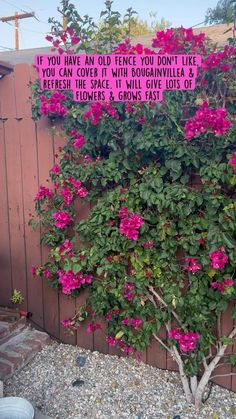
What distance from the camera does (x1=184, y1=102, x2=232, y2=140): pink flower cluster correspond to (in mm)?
1667

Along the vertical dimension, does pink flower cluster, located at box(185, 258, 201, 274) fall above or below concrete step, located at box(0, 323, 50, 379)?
above

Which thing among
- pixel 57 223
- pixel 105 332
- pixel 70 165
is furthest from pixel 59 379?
pixel 70 165

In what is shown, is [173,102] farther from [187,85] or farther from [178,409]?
[178,409]

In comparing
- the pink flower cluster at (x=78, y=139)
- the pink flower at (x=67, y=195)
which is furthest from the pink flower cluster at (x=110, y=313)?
the pink flower cluster at (x=78, y=139)

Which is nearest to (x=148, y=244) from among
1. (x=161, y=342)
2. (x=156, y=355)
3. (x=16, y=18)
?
(x=161, y=342)

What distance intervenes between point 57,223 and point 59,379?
100cm

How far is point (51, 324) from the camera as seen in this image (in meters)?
2.68

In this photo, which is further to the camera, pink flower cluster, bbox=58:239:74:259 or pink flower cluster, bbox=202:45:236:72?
pink flower cluster, bbox=58:239:74:259

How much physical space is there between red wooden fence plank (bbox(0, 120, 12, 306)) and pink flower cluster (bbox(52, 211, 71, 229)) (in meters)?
0.65

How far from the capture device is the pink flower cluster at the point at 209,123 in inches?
65.6

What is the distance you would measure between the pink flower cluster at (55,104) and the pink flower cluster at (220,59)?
86 cm

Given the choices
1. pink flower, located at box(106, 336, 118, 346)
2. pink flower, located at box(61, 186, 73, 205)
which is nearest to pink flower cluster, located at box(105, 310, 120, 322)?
pink flower, located at box(106, 336, 118, 346)

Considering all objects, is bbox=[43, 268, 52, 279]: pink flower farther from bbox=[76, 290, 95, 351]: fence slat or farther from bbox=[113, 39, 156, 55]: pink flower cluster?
bbox=[113, 39, 156, 55]: pink flower cluster

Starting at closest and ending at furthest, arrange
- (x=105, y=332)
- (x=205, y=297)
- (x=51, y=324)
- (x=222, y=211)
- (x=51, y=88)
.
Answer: (x=222, y=211), (x=205, y=297), (x=51, y=88), (x=105, y=332), (x=51, y=324)
